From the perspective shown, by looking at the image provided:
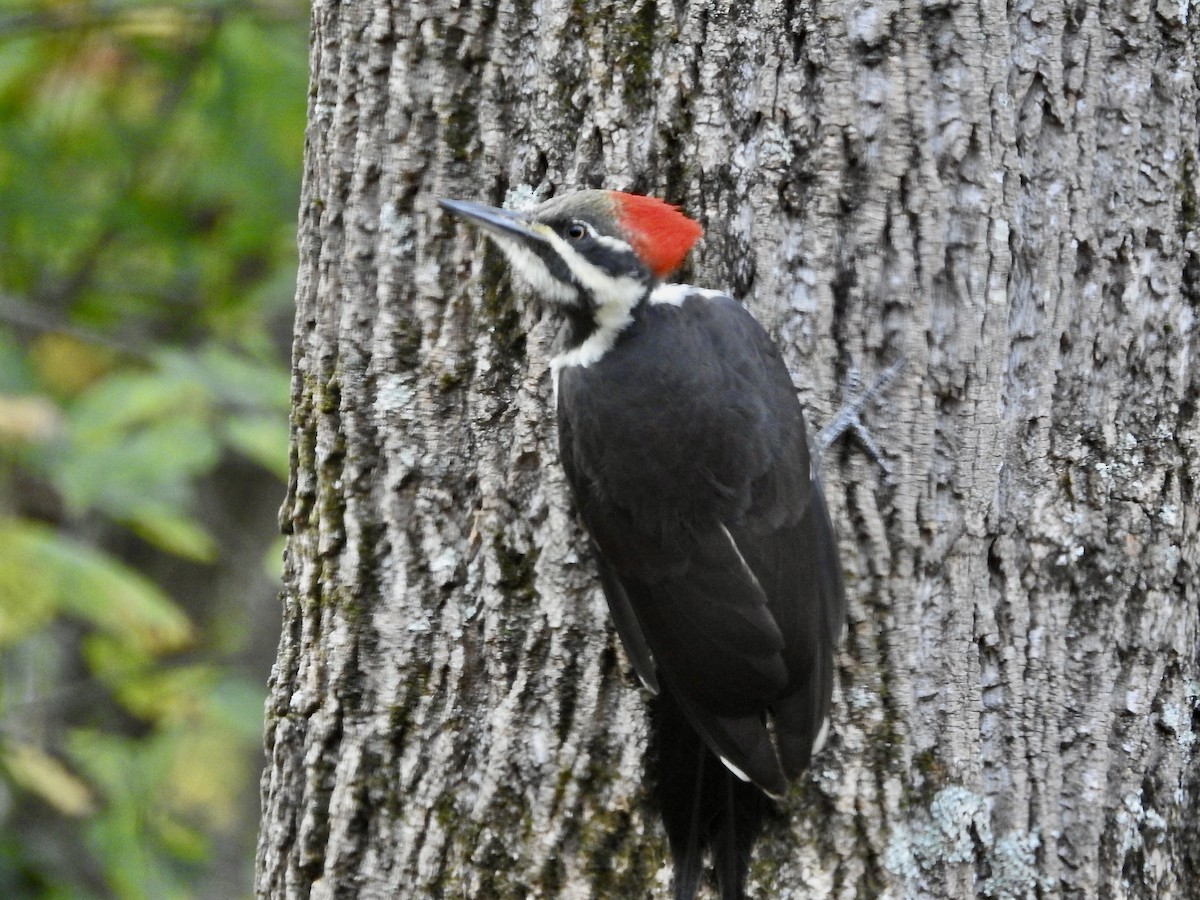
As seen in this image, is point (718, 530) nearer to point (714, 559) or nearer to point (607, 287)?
point (714, 559)

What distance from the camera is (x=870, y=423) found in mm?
2150

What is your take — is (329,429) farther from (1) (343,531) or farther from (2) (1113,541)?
(2) (1113,541)

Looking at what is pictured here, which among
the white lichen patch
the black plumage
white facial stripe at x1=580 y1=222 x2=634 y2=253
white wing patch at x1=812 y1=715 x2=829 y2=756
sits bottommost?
the white lichen patch

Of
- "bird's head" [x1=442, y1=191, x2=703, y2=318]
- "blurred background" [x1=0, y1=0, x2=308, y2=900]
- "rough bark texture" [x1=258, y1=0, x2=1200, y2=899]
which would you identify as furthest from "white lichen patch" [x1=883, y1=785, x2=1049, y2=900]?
"blurred background" [x1=0, y1=0, x2=308, y2=900]

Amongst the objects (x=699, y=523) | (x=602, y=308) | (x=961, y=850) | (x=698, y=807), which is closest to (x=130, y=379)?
(x=602, y=308)

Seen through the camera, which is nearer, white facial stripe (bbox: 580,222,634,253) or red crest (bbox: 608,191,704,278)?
red crest (bbox: 608,191,704,278)

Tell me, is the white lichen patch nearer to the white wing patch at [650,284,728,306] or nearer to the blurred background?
the white wing patch at [650,284,728,306]

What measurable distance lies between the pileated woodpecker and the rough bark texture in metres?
0.06

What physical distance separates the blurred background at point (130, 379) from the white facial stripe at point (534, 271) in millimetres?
2419

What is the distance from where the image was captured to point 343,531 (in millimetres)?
2324

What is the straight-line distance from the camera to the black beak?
2107mm

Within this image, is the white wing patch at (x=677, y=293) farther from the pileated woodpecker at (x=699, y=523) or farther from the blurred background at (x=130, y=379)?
the blurred background at (x=130, y=379)

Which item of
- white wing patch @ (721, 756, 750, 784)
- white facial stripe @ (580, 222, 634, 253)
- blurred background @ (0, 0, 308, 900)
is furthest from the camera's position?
blurred background @ (0, 0, 308, 900)

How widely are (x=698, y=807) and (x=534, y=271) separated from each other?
1.00 meters
